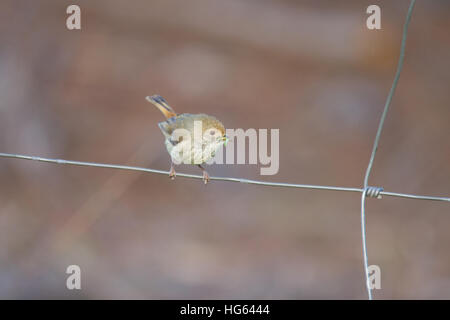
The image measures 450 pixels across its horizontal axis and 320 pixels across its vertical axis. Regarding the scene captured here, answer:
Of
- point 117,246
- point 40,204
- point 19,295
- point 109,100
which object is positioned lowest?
point 19,295

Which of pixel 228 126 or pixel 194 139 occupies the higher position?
pixel 228 126

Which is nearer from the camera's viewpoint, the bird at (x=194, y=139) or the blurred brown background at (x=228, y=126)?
the bird at (x=194, y=139)

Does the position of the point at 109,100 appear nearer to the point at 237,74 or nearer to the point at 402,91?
the point at 237,74

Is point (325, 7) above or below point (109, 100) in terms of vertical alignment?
above

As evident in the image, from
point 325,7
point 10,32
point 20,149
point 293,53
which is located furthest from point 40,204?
point 325,7

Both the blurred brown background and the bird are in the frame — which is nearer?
the bird

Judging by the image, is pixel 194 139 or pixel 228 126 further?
pixel 228 126

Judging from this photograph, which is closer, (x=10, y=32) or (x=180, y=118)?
(x=180, y=118)
